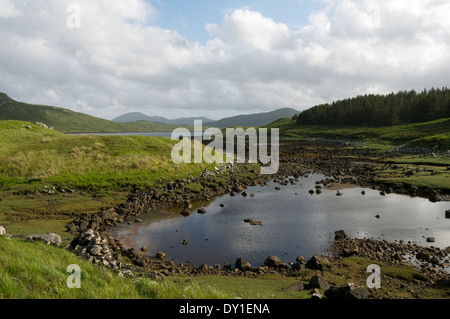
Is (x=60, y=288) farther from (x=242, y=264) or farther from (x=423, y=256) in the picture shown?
(x=423, y=256)

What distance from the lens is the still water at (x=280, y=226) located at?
70.2 ft

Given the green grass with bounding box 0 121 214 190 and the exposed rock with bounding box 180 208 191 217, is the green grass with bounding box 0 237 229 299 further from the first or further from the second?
the green grass with bounding box 0 121 214 190

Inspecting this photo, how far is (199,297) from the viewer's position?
7668 millimetres

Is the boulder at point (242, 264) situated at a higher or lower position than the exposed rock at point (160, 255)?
higher

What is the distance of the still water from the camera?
21406mm

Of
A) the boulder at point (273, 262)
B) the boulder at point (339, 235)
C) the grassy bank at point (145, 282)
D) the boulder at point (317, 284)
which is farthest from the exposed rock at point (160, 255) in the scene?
the boulder at point (339, 235)

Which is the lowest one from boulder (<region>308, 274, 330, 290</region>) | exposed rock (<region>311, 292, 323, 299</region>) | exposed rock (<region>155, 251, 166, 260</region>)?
exposed rock (<region>155, 251, 166, 260</region>)

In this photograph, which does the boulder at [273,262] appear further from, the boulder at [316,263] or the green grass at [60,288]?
the green grass at [60,288]

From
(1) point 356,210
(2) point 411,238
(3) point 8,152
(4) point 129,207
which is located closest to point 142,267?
(4) point 129,207

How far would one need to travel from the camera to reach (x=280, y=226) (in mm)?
27062

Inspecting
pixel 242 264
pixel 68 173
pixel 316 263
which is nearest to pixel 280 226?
pixel 316 263

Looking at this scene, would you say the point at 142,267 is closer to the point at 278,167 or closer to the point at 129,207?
the point at 129,207

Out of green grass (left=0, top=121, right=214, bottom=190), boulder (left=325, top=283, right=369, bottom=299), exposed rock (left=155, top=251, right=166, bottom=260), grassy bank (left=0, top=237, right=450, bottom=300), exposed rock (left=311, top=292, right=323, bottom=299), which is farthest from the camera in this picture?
green grass (left=0, top=121, right=214, bottom=190)

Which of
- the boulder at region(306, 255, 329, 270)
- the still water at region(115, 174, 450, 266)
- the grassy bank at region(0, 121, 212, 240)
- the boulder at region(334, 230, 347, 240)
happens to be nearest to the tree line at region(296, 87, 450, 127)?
the still water at region(115, 174, 450, 266)
